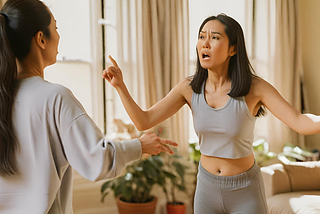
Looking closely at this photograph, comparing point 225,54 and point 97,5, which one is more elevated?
point 97,5

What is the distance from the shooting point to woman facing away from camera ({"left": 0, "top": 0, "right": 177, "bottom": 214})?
3.25ft

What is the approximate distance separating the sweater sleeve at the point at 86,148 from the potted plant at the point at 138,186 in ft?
6.66

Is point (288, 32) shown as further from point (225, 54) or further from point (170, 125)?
point (225, 54)

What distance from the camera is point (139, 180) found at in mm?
3031

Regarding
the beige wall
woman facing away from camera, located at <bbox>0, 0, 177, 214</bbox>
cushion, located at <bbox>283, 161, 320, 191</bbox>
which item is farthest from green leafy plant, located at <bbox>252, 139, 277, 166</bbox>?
woman facing away from camera, located at <bbox>0, 0, 177, 214</bbox>

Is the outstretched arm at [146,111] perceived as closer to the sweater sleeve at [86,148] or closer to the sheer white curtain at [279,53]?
the sweater sleeve at [86,148]

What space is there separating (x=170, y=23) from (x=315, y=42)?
200 cm

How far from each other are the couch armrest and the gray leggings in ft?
4.98

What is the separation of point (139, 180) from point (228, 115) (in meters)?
1.79

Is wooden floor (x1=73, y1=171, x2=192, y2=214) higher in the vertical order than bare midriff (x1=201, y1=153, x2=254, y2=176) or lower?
lower

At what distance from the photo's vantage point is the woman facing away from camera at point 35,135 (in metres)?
0.99

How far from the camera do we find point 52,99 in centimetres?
98

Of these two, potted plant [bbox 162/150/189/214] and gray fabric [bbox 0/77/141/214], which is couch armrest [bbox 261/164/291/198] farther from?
gray fabric [bbox 0/77/141/214]

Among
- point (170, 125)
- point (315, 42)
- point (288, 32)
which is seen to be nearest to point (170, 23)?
point (170, 125)
